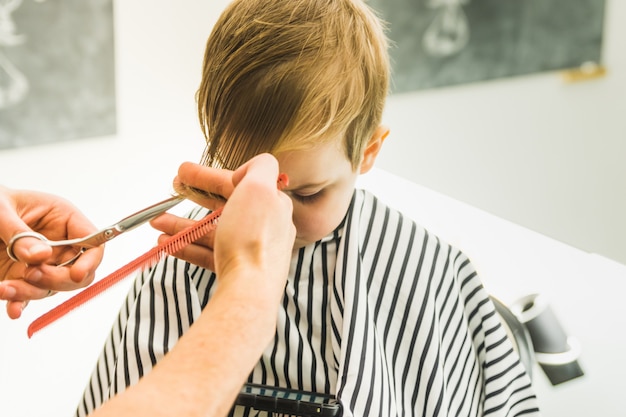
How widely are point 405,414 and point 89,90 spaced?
1214mm

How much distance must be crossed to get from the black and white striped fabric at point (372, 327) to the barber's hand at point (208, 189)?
145mm

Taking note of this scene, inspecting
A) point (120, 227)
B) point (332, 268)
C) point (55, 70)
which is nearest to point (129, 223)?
point (120, 227)

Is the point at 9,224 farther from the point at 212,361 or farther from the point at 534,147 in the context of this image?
the point at 534,147

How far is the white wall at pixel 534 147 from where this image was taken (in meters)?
1.30

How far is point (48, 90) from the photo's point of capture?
1.58 metres

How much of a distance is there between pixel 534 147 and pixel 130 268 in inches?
44.1

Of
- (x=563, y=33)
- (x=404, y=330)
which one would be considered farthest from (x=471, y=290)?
(x=563, y=33)

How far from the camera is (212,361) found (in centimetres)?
55

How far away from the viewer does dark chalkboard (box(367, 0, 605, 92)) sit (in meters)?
1.35

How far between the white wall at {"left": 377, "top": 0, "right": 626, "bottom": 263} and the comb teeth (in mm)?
939

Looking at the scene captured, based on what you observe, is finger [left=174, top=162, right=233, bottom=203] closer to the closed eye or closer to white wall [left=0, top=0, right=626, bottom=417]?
the closed eye

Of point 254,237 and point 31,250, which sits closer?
point 254,237

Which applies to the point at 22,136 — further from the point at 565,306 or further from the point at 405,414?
the point at 565,306

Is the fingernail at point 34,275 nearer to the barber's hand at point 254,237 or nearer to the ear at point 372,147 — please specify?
the barber's hand at point 254,237
